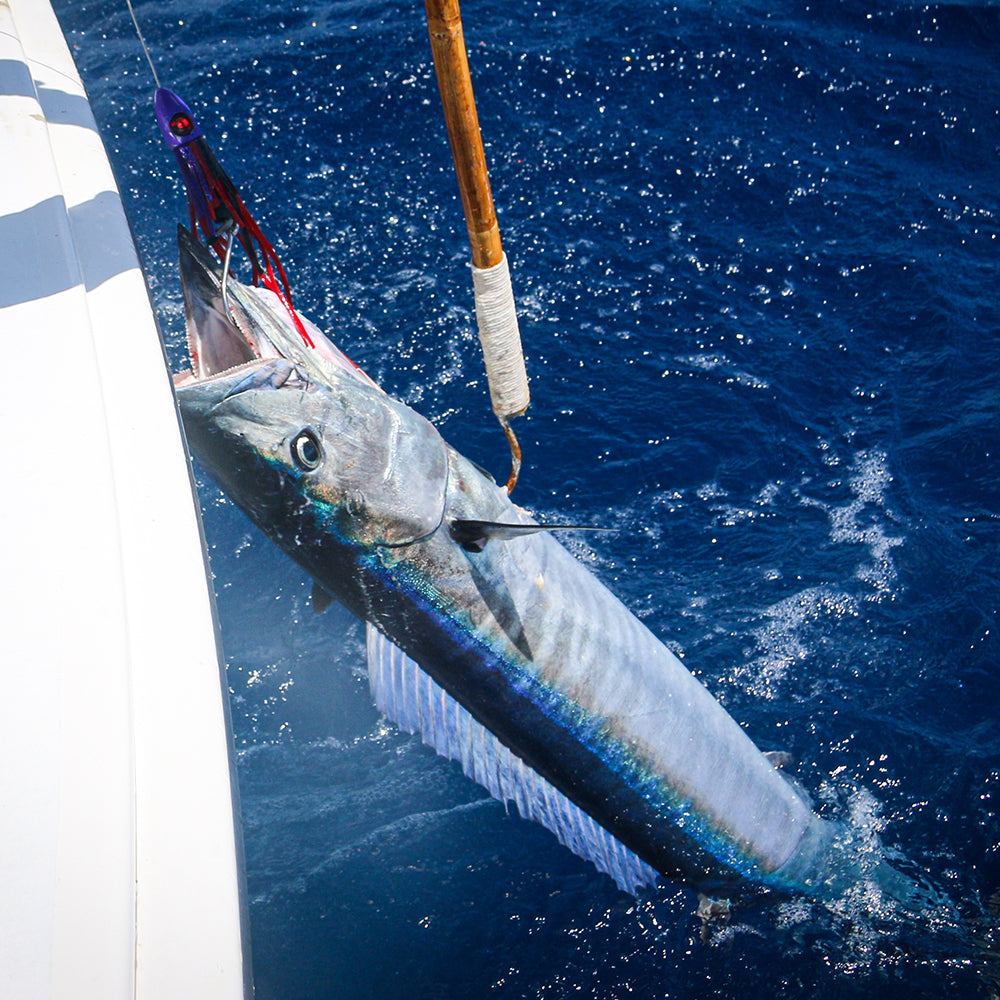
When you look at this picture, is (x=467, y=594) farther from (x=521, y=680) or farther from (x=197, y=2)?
(x=197, y=2)

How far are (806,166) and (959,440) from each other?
2269mm

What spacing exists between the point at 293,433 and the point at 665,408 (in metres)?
2.80

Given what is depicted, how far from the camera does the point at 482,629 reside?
7.31 ft

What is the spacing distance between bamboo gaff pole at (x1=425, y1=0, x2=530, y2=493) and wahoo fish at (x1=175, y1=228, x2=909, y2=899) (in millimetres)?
255

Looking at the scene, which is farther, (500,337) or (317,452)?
(500,337)

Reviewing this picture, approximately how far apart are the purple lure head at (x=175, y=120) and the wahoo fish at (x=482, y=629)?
0.38 m

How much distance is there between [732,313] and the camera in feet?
15.4

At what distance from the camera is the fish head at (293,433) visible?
6.31 ft

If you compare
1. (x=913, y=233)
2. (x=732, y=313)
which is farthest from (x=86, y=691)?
(x=913, y=233)

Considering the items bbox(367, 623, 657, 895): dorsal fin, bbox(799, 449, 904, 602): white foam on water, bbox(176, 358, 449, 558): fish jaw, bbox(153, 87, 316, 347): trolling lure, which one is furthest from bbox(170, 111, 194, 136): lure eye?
bbox(799, 449, 904, 602): white foam on water

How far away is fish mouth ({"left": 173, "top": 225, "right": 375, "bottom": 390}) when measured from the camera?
6.33 ft

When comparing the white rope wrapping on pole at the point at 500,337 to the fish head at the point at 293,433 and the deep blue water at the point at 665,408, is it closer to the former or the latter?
the fish head at the point at 293,433

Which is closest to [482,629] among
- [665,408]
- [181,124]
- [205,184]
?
[205,184]

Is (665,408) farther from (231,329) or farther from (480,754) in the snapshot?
(231,329)
